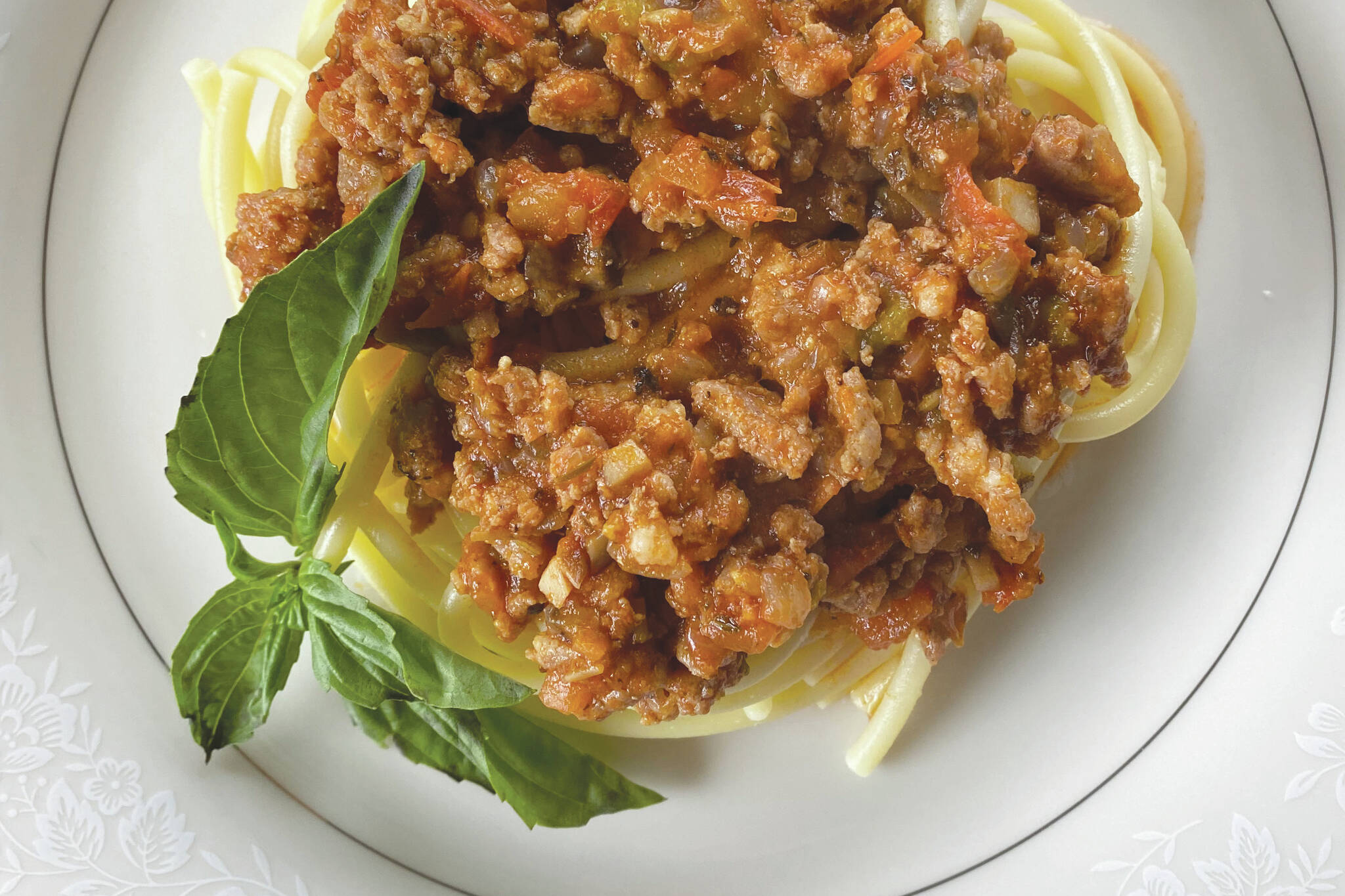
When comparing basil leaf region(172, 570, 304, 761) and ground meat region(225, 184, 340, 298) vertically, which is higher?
ground meat region(225, 184, 340, 298)

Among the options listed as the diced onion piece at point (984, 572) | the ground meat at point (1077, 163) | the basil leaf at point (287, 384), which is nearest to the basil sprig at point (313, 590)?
the basil leaf at point (287, 384)

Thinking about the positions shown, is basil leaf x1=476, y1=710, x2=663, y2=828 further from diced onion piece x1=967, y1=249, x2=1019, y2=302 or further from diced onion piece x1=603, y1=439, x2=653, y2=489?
diced onion piece x1=967, y1=249, x2=1019, y2=302

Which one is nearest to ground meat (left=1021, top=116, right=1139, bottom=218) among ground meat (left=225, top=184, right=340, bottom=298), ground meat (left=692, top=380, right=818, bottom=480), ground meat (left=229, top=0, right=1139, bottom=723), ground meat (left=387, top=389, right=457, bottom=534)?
ground meat (left=229, top=0, right=1139, bottom=723)

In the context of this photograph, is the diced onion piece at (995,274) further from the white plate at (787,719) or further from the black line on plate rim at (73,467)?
the black line on plate rim at (73,467)

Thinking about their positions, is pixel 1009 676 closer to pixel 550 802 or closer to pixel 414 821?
pixel 550 802

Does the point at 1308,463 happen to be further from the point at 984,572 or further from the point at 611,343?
the point at 611,343

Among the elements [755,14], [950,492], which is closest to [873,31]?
[755,14]
